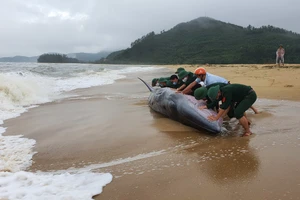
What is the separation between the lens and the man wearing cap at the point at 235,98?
4867 millimetres

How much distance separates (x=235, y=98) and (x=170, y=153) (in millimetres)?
1736

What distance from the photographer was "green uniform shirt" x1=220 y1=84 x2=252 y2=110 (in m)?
4.86

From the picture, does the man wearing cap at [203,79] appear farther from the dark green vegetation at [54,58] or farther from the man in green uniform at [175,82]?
the dark green vegetation at [54,58]

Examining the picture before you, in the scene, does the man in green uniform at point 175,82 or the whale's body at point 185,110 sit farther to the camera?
the man in green uniform at point 175,82

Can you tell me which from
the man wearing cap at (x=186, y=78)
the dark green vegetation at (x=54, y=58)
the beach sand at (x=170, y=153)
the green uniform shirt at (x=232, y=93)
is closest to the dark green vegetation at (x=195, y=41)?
the dark green vegetation at (x=54, y=58)

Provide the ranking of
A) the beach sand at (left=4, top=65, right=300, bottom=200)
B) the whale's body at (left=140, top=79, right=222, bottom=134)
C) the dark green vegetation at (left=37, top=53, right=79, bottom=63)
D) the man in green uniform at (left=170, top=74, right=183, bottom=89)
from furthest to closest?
the dark green vegetation at (left=37, top=53, right=79, bottom=63), the man in green uniform at (left=170, top=74, right=183, bottom=89), the whale's body at (left=140, top=79, right=222, bottom=134), the beach sand at (left=4, top=65, right=300, bottom=200)

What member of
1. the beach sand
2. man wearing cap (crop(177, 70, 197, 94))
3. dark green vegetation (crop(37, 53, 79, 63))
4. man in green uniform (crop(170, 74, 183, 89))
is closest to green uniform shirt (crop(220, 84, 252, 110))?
the beach sand

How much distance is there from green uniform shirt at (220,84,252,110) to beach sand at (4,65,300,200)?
1.88 ft

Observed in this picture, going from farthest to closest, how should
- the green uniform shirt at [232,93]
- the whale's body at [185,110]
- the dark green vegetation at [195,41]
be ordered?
the dark green vegetation at [195,41]
the whale's body at [185,110]
the green uniform shirt at [232,93]

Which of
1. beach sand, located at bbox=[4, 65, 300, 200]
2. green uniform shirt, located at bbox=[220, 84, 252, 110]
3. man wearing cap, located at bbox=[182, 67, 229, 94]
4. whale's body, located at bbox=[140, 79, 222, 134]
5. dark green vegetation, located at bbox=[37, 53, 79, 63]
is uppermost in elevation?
dark green vegetation, located at bbox=[37, 53, 79, 63]

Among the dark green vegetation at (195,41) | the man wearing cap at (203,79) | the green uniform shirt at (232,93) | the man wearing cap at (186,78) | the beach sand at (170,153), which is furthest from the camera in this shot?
the dark green vegetation at (195,41)

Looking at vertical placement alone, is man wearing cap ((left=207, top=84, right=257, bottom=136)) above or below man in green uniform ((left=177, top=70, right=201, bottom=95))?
below

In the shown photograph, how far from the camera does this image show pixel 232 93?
5082mm

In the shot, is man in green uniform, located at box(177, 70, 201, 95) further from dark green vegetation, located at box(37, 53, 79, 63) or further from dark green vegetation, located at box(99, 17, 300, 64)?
dark green vegetation, located at box(37, 53, 79, 63)
